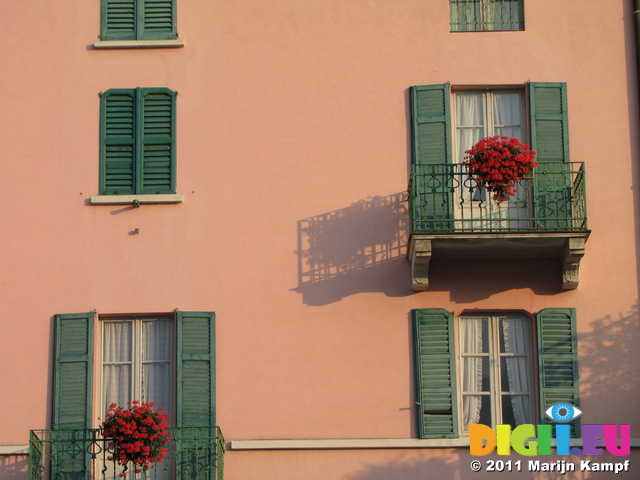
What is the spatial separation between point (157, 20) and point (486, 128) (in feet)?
13.5

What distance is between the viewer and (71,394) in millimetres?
16203

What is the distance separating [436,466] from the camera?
15.8 meters

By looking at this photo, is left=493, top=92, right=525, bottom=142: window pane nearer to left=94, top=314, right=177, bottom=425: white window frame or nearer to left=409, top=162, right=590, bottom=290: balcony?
left=409, top=162, right=590, bottom=290: balcony

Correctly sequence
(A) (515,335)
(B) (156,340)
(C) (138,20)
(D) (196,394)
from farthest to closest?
(C) (138,20) < (B) (156,340) < (A) (515,335) < (D) (196,394)

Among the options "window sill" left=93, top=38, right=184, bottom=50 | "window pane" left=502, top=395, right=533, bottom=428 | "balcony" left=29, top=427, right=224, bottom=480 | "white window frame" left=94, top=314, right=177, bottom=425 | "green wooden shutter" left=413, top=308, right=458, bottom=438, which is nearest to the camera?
"balcony" left=29, top=427, right=224, bottom=480

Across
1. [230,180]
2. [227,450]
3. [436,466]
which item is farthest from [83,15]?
[436,466]

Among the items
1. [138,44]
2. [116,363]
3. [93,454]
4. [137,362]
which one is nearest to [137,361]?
[137,362]

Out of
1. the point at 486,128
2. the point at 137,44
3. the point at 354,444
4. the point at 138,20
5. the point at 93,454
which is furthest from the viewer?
the point at 138,20

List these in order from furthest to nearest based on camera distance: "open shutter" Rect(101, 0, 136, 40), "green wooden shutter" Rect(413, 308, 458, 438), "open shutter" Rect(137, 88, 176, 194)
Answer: "open shutter" Rect(101, 0, 136, 40) < "open shutter" Rect(137, 88, 176, 194) < "green wooden shutter" Rect(413, 308, 458, 438)

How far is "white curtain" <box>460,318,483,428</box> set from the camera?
16.2 meters

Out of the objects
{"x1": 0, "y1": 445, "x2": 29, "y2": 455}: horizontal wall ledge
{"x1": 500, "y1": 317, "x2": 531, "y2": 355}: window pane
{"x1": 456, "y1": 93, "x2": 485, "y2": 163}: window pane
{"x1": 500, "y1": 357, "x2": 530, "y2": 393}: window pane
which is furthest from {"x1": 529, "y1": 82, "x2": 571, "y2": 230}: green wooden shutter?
{"x1": 0, "y1": 445, "x2": 29, "y2": 455}: horizontal wall ledge

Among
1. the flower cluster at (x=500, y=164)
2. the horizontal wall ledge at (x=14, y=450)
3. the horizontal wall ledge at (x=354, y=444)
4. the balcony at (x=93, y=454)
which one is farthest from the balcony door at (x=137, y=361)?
the flower cluster at (x=500, y=164)

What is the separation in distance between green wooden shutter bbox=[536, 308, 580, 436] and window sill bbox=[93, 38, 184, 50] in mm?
5314

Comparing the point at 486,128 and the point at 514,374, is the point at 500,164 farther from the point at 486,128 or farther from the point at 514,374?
the point at 514,374
